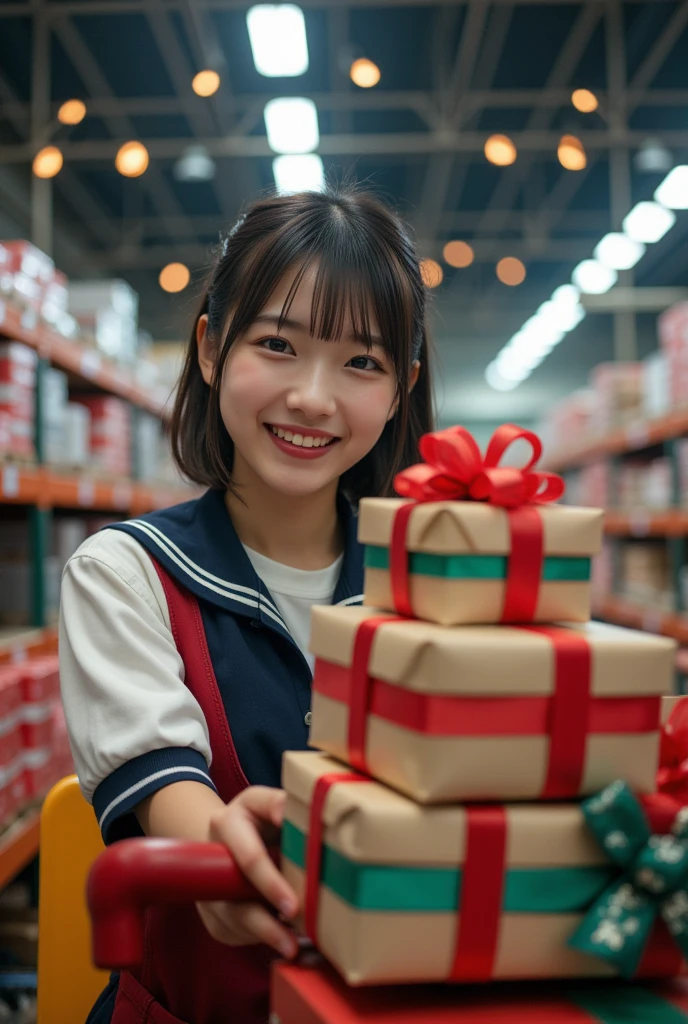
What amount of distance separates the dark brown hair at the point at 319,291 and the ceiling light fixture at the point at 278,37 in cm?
423

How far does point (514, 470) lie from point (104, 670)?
505 mm

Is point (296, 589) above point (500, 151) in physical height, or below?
below

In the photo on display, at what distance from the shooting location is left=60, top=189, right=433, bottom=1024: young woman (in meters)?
1.03

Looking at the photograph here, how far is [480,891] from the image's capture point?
701 millimetres

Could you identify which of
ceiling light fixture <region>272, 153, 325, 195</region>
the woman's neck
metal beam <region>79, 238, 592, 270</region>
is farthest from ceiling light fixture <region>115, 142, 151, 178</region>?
metal beam <region>79, 238, 592, 270</region>

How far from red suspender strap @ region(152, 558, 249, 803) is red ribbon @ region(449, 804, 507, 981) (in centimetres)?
52

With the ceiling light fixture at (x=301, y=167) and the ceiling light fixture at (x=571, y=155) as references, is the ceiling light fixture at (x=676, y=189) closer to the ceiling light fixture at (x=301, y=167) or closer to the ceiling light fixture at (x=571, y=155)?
the ceiling light fixture at (x=571, y=155)

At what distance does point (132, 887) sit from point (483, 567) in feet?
1.16

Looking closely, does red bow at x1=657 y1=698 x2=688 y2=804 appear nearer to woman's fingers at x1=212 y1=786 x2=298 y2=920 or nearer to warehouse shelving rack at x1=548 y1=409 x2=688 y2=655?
woman's fingers at x1=212 y1=786 x2=298 y2=920

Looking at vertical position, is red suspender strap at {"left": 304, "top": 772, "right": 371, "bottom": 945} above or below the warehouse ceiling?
below

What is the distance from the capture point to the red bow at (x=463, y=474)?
0.81 meters

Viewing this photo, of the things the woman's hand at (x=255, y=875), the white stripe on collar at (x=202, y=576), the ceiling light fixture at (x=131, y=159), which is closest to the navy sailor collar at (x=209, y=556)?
the white stripe on collar at (x=202, y=576)

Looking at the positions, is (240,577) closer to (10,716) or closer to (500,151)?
(10,716)

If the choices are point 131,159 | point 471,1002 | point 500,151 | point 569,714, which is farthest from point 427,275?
point 500,151
